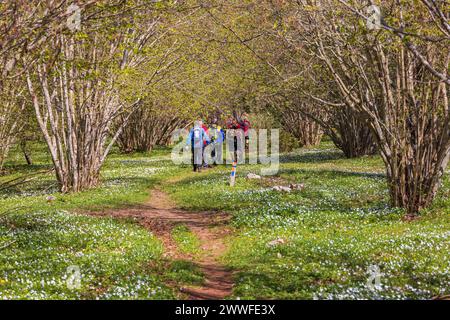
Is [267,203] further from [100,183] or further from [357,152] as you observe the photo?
[357,152]

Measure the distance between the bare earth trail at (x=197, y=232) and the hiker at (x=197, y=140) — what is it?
5.56 m

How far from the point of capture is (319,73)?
3309 cm

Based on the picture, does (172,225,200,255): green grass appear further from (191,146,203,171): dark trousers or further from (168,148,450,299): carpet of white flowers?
(191,146,203,171): dark trousers

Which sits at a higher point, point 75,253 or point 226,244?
point 75,253

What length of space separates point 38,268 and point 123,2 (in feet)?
19.1

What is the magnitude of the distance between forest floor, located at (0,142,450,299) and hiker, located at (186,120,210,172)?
493 centimetres

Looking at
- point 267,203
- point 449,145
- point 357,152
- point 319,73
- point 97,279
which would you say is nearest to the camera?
point 97,279

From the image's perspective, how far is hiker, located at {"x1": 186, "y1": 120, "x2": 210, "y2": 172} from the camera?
3034 cm

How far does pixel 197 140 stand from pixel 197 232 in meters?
13.4

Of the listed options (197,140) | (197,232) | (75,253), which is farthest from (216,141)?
(75,253)

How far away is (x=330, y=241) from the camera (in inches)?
563

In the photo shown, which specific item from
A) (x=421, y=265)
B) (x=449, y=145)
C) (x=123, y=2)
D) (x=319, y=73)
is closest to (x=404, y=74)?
(x=449, y=145)

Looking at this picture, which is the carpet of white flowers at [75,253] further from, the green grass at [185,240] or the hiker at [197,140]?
the hiker at [197,140]

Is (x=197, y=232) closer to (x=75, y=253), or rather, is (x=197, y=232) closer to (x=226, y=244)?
Answer: (x=226, y=244)
